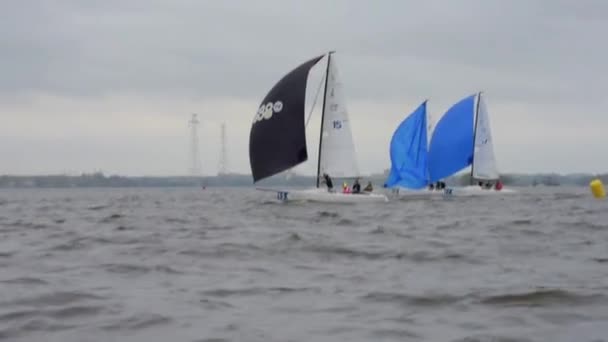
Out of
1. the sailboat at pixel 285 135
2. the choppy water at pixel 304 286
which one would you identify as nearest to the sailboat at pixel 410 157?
the sailboat at pixel 285 135

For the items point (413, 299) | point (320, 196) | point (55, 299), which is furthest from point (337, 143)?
point (55, 299)

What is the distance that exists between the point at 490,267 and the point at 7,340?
21.6 ft

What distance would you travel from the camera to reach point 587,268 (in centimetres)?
1102

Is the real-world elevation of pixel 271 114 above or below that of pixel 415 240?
above

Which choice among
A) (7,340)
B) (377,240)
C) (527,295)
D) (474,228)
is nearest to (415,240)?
(377,240)

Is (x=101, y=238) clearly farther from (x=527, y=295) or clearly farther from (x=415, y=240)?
(x=527, y=295)

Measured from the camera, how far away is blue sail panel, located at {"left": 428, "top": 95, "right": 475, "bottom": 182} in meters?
47.4

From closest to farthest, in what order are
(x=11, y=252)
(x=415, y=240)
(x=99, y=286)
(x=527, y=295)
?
(x=527, y=295) → (x=99, y=286) → (x=11, y=252) → (x=415, y=240)

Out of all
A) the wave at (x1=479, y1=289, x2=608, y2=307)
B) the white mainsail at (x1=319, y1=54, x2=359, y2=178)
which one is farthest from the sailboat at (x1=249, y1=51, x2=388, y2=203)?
the wave at (x1=479, y1=289, x2=608, y2=307)

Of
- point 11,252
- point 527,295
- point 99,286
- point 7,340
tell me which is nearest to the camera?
point 7,340

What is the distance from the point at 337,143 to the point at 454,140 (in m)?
17.0

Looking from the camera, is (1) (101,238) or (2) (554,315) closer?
(2) (554,315)

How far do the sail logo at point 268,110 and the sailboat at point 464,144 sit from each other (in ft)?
60.6

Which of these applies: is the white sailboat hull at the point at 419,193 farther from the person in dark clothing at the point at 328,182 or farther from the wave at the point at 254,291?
the wave at the point at 254,291
